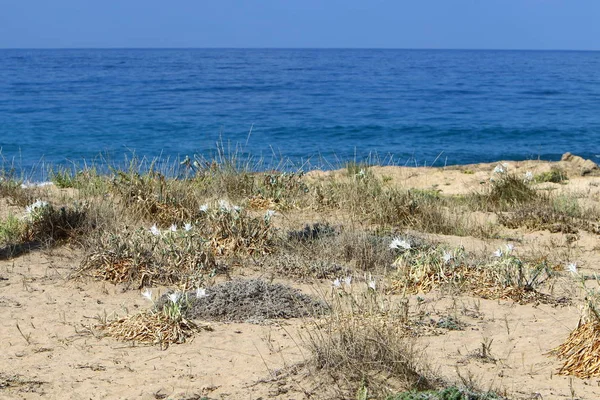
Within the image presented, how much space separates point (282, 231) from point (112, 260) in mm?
2046

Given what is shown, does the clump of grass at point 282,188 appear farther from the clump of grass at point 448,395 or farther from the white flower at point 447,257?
the clump of grass at point 448,395

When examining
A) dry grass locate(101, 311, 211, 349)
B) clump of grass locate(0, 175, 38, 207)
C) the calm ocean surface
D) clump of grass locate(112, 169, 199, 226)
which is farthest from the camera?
the calm ocean surface

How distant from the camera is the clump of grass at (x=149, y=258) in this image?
650 cm

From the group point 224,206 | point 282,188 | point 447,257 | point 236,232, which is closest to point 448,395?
point 447,257

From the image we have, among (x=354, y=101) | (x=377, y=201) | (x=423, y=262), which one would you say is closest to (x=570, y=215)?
(x=377, y=201)

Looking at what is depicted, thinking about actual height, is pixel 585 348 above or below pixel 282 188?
above

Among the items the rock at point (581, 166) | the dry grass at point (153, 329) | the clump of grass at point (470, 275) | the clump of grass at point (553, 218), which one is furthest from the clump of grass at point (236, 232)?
the rock at point (581, 166)

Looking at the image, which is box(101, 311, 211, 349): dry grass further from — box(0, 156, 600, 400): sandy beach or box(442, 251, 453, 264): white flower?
box(442, 251, 453, 264): white flower

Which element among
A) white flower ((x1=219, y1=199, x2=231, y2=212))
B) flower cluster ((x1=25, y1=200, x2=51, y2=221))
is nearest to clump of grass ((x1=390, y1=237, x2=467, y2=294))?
white flower ((x1=219, y1=199, x2=231, y2=212))

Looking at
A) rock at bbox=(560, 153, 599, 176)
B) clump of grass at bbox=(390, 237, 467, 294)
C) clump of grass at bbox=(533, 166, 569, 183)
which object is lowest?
rock at bbox=(560, 153, 599, 176)

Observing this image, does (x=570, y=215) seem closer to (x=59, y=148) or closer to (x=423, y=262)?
(x=423, y=262)

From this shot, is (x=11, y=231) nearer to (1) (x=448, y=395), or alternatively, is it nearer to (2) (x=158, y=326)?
(2) (x=158, y=326)

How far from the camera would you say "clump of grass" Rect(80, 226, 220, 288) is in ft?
21.3

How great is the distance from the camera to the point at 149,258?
666 cm
